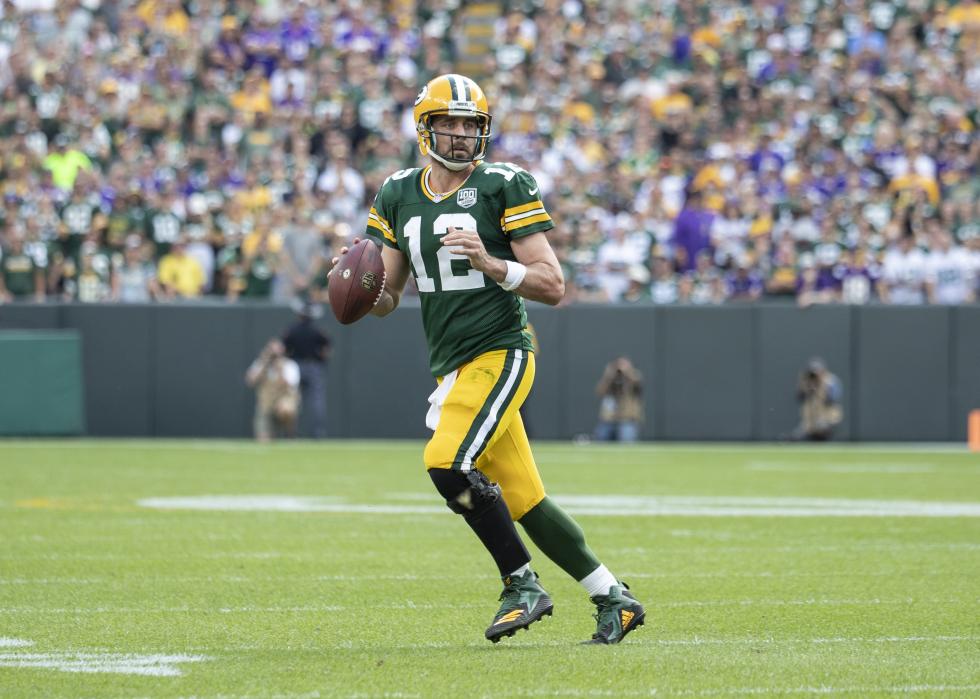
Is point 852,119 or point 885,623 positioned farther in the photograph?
point 852,119

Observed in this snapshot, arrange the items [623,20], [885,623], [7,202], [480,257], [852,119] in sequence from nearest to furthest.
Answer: [480,257] → [885,623] → [7,202] → [852,119] → [623,20]

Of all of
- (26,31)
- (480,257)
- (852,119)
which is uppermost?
(26,31)

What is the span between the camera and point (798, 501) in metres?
11.1

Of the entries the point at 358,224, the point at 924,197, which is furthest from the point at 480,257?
the point at 924,197

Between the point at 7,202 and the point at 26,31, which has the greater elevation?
the point at 26,31

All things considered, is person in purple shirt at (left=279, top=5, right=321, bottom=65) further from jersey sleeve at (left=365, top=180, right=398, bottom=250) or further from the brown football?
the brown football

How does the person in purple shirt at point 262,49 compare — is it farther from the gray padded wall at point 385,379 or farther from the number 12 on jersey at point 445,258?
the number 12 on jersey at point 445,258

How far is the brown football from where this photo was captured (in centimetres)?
556

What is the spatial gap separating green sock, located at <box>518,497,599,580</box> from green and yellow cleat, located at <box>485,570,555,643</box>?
0.13 metres

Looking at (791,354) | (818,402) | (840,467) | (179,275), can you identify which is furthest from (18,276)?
(840,467)

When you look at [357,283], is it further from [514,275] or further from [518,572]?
[518,572]

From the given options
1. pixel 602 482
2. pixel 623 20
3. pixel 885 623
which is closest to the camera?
pixel 885 623

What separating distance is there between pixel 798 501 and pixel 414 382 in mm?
7993

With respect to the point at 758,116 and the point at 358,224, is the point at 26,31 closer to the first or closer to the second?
the point at 358,224
